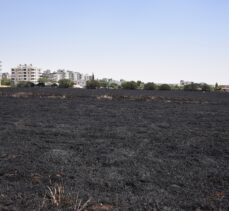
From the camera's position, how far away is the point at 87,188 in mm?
6223

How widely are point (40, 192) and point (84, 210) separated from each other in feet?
4.19

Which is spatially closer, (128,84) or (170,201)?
(170,201)

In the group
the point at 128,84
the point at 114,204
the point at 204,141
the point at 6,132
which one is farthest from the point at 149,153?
the point at 128,84

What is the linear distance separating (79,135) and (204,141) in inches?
207

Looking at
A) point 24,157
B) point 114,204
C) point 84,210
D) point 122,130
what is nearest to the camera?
point 84,210

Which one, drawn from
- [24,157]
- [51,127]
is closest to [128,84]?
[51,127]

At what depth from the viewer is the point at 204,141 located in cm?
1202

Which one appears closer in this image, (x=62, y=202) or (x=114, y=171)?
(x=62, y=202)

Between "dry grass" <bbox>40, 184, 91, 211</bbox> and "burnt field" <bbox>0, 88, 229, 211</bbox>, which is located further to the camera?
"burnt field" <bbox>0, 88, 229, 211</bbox>

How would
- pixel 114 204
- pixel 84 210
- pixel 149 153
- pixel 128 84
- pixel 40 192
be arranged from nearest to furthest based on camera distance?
pixel 84 210, pixel 114 204, pixel 40 192, pixel 149 153, pixel 128 84

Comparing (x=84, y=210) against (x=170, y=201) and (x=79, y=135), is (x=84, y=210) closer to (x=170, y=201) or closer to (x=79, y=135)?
(x=170, y=201)

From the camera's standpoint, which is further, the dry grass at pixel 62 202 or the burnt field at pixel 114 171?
the burnt field at pixel 114 171

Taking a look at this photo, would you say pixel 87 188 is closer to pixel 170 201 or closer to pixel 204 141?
pixel 170 201

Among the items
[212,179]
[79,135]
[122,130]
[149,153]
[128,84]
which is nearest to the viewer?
[212,179]
